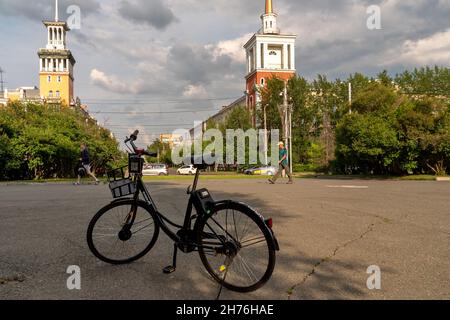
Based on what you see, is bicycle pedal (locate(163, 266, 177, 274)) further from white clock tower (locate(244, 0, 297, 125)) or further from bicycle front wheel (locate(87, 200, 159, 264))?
white clock tower (locate(244, 0, 297, 125))

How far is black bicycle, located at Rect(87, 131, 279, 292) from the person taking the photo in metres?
3.57

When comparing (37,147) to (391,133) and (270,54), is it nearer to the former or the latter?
(391,133)

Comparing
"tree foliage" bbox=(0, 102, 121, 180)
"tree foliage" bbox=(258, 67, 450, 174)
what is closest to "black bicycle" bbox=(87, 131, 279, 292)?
"tree foliage" bbox=(0, 102, 121, 180)

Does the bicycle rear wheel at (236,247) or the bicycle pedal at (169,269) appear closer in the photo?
the bicycle rear wheel at (236,247)

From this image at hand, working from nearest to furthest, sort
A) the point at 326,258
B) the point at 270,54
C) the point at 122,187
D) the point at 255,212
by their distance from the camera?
the point at 255,212 < the point at 122,187 < the point at 326,258 < the point at 270,54

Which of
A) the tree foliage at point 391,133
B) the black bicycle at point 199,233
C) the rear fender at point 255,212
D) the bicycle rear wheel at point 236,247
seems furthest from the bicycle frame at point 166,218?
the tree foliage at point 391,133

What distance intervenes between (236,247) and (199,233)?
15.2 inches

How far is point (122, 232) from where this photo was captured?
14.5ft

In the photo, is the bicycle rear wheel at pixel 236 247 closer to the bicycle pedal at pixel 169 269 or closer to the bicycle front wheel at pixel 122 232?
the bicycle pedal at pixel 169 269

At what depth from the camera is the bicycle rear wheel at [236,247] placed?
11.6 ft

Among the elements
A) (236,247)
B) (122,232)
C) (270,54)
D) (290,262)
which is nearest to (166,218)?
(122,232)

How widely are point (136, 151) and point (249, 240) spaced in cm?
163

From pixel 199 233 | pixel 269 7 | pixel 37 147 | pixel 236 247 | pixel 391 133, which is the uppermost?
pixel 269 7
